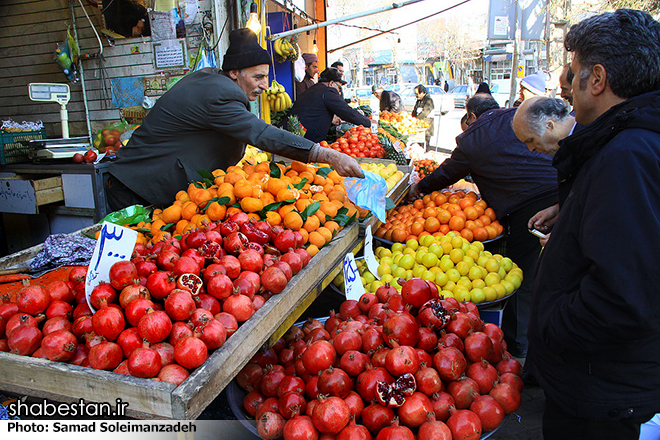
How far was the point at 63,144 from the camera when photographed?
442cm

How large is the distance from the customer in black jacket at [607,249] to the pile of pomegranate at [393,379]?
0.33m

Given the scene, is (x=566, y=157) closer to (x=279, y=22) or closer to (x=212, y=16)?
(x=212, y=16)

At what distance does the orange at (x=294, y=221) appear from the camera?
243cm

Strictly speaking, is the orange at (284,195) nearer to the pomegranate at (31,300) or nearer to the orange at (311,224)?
the orange at (311,224)

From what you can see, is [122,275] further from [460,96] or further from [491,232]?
[460,96]

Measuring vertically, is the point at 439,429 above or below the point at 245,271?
below

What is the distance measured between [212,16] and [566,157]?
514cm

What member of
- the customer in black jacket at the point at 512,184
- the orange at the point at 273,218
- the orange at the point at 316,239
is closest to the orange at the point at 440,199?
the customer in black jacket at the point at 512,184

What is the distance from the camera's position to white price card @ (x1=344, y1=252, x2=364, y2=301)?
2684 mm

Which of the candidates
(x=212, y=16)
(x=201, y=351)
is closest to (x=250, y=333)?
(x=201, y=351)

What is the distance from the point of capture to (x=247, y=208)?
2.45 metres

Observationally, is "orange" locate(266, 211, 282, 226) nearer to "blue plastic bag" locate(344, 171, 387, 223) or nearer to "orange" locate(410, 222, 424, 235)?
"blue plastic bag" locate(344, 171, 387, 223)

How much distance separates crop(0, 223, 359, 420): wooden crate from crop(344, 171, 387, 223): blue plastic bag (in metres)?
1.51

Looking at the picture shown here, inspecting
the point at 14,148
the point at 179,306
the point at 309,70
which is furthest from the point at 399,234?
the point at 309,70
